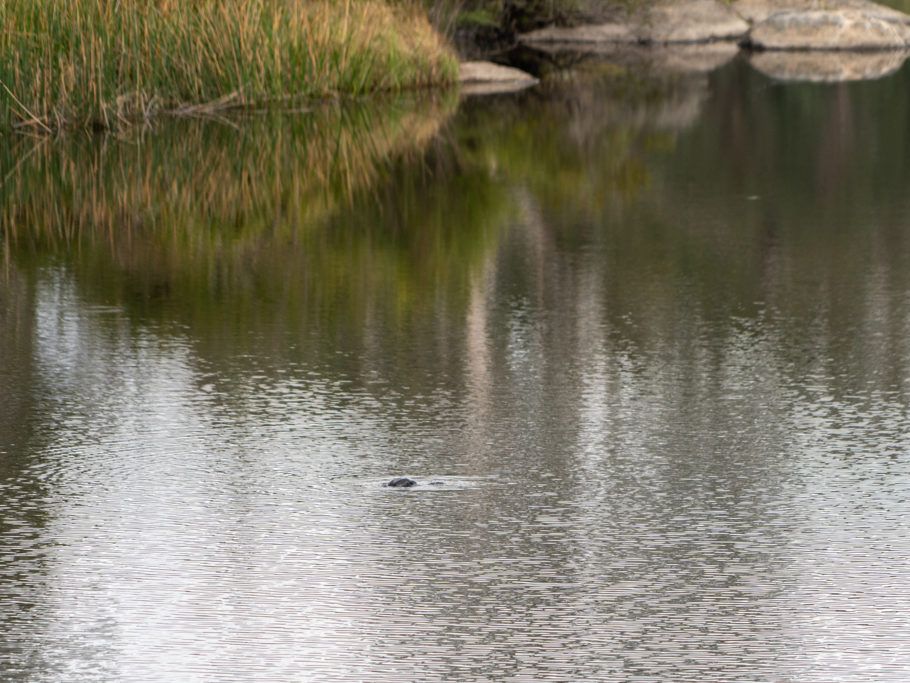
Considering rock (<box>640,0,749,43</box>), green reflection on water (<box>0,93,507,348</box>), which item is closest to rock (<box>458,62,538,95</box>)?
green reflection on water (<box>0,93,507,348</box>)

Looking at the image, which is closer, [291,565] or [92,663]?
[92,663]

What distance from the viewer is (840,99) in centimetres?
2061

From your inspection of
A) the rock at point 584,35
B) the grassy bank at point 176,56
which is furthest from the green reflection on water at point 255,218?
the rock at point 584,35

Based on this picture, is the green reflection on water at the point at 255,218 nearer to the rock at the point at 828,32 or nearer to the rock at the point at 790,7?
the rock at the point at 828,32

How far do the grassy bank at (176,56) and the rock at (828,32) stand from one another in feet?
47.1

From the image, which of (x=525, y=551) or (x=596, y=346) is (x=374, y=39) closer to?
(x=596, y=346)

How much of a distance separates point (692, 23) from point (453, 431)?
96.4ft

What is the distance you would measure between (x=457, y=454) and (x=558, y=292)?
2.99 meters

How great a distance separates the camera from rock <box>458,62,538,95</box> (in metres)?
23.8

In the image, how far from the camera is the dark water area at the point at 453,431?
429 cm

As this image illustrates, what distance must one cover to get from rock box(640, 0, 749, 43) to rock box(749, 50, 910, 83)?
2069 millimetres

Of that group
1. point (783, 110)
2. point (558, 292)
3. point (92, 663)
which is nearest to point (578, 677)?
point (92, 663)

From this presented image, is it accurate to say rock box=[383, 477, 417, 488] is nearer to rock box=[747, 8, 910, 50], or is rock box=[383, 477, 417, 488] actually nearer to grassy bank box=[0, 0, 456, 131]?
grassy bank box=[0, 0, 456, 131]

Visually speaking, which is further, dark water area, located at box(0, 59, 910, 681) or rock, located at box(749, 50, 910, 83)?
rock, located at box(749, 50, 910, 83)
